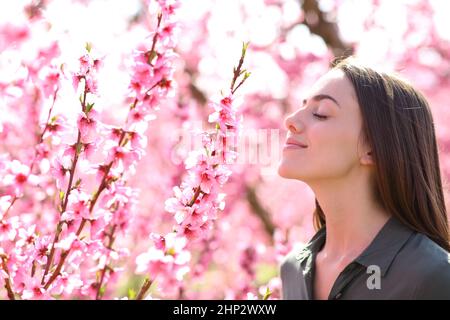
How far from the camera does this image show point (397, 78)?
2.06 meters

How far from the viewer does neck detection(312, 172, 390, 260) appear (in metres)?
1.95

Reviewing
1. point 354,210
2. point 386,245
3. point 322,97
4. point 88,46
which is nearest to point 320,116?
point 322,97

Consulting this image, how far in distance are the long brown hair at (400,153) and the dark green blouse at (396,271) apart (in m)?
0.08

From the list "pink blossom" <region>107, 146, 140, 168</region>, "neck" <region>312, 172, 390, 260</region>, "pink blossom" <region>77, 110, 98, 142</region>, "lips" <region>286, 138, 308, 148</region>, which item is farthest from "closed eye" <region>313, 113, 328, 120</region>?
"pink blossom" <region>77, 110, 98, 142</region>

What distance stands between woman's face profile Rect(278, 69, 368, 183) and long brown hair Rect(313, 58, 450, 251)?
4 cm

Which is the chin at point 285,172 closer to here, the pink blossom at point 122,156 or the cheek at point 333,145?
the cheek at point 333,145

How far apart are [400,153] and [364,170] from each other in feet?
0.42

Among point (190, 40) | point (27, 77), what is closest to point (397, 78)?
point (27, 77)

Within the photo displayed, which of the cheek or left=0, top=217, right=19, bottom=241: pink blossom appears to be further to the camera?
left=0, top=217, right=19, bottom=241: pink blossom

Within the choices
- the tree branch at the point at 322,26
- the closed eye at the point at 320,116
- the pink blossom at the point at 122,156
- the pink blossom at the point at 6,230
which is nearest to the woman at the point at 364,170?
the closed eye at the point at 320,116

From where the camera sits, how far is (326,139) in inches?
75.1

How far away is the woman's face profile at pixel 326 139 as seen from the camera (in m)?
1.90

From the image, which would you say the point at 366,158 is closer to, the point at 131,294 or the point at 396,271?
the point at 396,271

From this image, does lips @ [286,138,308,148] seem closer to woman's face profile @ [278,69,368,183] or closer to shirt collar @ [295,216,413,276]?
woman's face profile @ [278,69,368,183]
